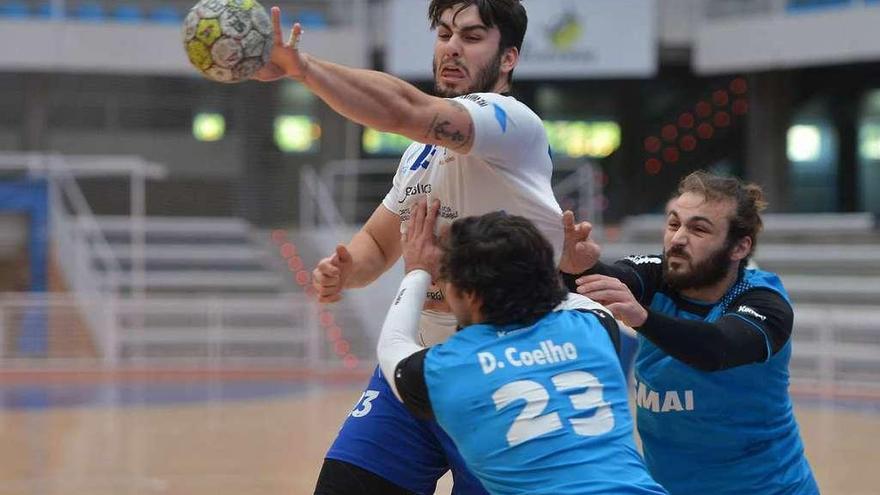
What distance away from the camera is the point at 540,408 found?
313 centimetres

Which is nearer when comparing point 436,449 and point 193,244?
point 436,449

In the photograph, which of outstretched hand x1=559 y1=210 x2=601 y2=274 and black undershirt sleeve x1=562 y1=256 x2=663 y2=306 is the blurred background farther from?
outstretched hand x1=559 y1=210 x2=601 y2=274

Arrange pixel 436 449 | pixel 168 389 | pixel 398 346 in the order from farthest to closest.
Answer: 1. pixel 168 389
2. pixel 436 449
3. pixel 398 346

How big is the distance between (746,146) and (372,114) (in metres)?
21.7

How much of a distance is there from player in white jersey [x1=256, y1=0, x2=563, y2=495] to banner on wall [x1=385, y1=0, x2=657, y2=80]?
15988 mm

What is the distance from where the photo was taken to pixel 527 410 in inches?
123

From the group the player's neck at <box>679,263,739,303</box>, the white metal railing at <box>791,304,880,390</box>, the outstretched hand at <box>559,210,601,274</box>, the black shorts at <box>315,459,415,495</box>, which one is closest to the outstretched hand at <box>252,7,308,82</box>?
the outstretched hand at <box>559,210,601,274</box>

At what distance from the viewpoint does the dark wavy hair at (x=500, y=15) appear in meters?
3.82

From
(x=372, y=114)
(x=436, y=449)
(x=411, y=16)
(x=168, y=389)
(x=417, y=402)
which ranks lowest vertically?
(x=168, y=389)

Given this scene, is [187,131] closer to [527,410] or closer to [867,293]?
[867,293]

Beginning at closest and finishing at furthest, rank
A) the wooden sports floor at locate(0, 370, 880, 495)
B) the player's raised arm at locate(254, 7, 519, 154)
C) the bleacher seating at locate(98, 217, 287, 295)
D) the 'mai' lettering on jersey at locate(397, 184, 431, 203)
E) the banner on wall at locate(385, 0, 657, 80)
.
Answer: the player's raised arm at locate(254, 7, 519, 154) < the 'mai' lettering on jersey at locate(397, 184, 431, 203) < the wooden sports floor at locate(0, 370, 880, 495) < the banner on wall at locate(385, 0, 657, 80) < the bleacher seating at locate(98, 217, 287, 295)

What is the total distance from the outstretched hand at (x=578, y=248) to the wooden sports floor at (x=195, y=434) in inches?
179

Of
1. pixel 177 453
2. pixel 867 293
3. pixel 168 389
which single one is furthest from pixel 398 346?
pixel 867 293

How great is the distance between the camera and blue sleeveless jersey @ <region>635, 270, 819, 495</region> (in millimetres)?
4105
